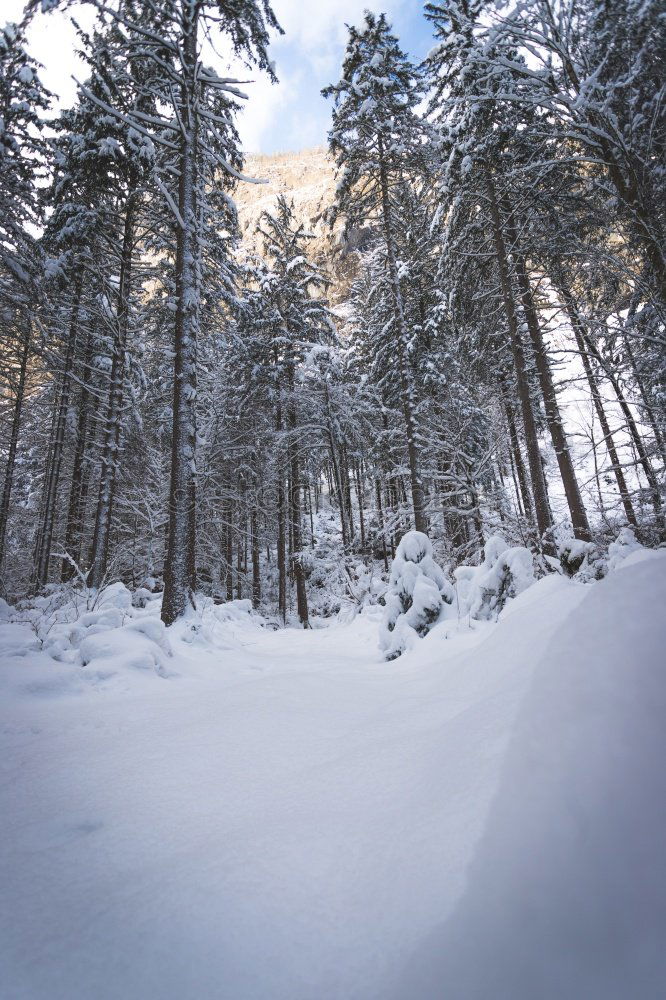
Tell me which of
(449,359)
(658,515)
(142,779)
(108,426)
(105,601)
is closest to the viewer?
(142,779)

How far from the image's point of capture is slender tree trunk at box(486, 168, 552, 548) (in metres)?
8.90

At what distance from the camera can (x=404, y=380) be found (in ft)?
34.6

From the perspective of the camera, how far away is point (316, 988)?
0.77m

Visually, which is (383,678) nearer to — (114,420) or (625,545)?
(625,545)

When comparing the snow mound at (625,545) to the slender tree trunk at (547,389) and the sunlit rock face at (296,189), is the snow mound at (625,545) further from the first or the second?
the sunlit rock face at (296,189)

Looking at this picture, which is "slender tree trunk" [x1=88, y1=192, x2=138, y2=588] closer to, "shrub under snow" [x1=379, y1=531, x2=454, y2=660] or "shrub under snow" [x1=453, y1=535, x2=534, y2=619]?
"shrub under snow" [x1=379, y1=531, x2=454, y2=660]

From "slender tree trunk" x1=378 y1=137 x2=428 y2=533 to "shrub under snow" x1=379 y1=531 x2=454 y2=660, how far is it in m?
3.76

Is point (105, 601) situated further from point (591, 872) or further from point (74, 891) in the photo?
point (591, 872)

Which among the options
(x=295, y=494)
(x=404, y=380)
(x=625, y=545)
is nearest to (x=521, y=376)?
(x=404, y=380)

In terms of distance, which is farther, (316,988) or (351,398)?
(351,398)

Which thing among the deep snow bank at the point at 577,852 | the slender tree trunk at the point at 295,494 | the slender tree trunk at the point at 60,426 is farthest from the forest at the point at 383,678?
the slender tree trunk at the point at 295,494

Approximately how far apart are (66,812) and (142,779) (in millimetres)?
283

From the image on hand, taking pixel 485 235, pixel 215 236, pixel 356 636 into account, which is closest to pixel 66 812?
pixel 356 636

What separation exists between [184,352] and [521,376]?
7116 millimetres
